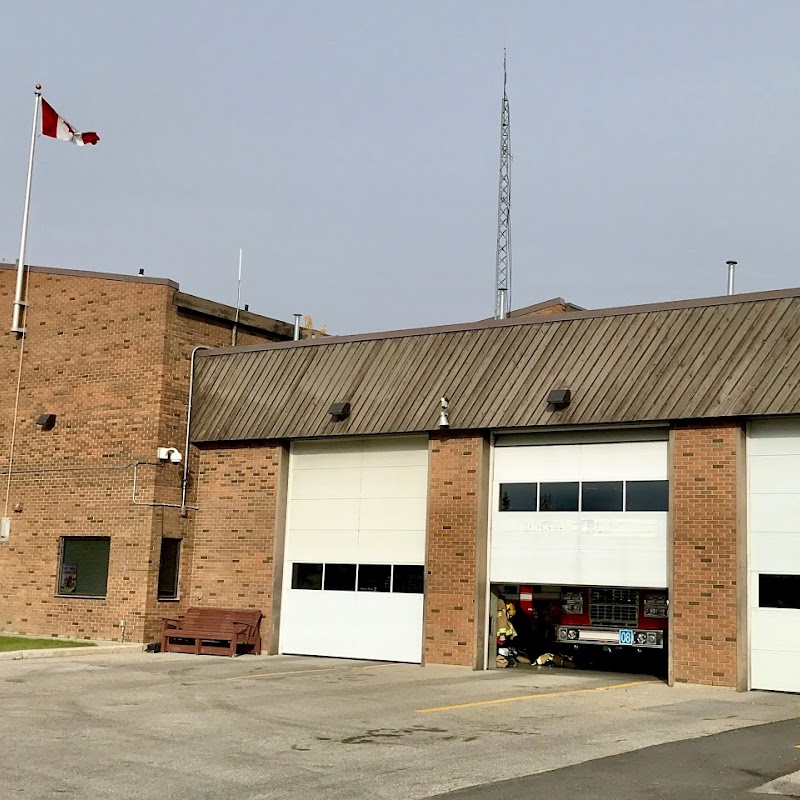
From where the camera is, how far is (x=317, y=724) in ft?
46.1

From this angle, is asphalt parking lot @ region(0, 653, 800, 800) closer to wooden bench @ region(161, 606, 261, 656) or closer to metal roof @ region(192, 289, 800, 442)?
wooden bench @ region(161, 606, 261, 656)

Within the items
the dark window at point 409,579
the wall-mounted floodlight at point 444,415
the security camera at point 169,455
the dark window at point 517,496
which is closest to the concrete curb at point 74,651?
the security camera at point 169,455

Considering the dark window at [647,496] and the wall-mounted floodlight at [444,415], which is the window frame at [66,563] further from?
the dark window at [647,496]

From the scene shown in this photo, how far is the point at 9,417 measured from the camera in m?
27.6

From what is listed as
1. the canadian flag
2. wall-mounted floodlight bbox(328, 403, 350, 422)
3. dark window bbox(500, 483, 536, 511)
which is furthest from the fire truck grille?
the canadian flag

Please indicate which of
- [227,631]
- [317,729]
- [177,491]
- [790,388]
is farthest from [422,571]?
[317,729]

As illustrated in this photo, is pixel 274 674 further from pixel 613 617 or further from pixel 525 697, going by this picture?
pixel 613 617

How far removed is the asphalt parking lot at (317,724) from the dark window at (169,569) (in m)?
3.78

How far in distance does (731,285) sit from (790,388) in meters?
5.88

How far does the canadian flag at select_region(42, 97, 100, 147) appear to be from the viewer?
93.8 ft

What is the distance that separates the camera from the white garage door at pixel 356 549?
23.6m

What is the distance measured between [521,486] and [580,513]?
4.35 ft

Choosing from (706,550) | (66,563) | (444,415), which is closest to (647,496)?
(706,550)

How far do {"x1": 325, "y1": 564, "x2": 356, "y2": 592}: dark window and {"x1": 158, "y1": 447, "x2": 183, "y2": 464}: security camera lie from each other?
4130mm
